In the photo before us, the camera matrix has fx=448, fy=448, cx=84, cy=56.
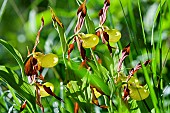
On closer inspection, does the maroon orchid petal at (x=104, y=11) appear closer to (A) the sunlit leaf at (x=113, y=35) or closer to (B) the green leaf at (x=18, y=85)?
(A) the sunlit leaf at (x=113, y=35)

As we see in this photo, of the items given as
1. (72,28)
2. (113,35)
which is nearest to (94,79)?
(113,35)

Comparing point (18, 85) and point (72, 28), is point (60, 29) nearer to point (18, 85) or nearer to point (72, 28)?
point (18, 85)

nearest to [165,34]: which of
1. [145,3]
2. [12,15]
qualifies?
[145,3]

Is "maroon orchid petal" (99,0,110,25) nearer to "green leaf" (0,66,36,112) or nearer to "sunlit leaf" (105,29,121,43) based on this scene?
"sunlit leaf" (105,29,121,43)

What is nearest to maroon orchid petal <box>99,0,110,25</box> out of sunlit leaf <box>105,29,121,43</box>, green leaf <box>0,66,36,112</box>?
sunlit leaf <box>105,29,121,43</box>

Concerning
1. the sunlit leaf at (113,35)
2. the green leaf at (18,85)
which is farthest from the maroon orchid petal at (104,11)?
the green leaf at (18,85)
